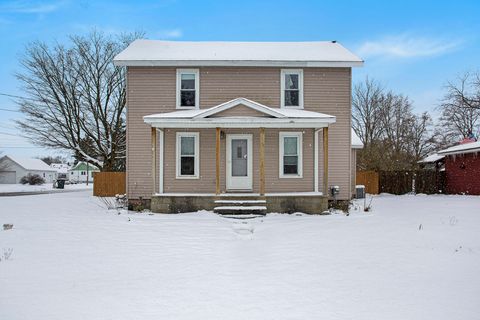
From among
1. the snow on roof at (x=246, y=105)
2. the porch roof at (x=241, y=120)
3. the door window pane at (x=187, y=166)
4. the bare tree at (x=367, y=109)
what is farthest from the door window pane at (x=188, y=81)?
the bare tree at (x=367, y=109)

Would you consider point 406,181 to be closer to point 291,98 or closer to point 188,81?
point 291,98

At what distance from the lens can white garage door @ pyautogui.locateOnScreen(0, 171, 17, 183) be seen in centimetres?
5369

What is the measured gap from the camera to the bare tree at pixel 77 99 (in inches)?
946

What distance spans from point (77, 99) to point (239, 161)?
1596 cm

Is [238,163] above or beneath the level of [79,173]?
above

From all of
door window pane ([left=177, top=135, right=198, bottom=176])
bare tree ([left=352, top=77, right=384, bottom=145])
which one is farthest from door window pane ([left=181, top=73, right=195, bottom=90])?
bare tree ([left=352, top=77, right=384, bottom=145])

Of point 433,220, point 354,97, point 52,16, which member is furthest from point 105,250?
point 354,97

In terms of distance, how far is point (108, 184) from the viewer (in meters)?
22.6

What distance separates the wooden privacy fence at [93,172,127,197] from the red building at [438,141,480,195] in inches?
833

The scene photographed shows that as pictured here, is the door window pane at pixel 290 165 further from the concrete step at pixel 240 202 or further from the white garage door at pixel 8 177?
the white garage door at pixel 8 177

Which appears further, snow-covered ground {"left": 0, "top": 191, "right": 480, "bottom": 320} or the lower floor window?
the lower floor window

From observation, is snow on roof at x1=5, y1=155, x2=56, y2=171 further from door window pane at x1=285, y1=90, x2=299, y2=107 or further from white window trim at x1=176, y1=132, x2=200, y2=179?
door window pane at x1=285, y1=90, x2=299, y2=107

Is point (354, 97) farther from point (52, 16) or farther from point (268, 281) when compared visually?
point (268, 281)

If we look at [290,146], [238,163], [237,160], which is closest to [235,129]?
[237,160]
